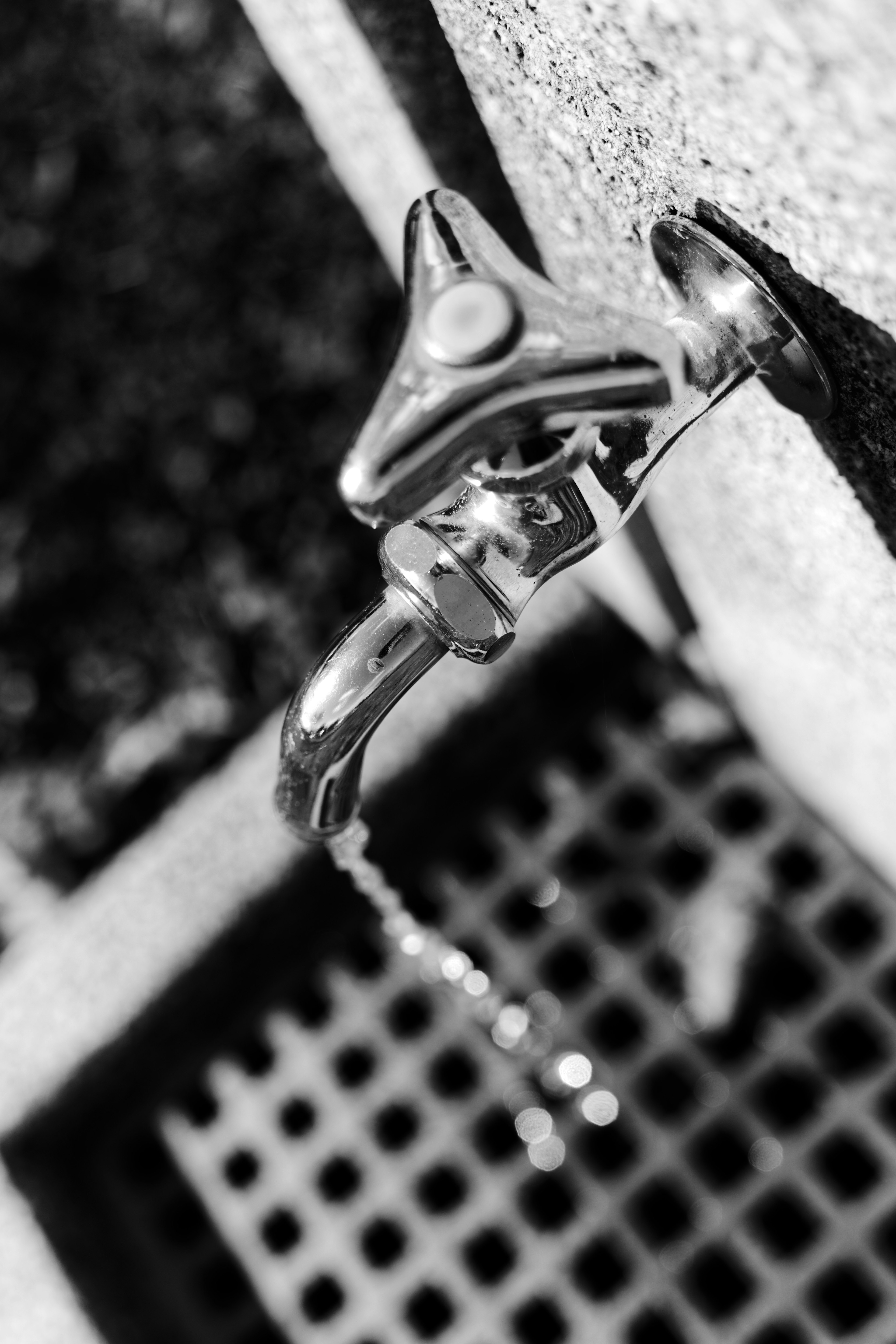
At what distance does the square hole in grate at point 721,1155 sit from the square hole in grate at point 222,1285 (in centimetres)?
36

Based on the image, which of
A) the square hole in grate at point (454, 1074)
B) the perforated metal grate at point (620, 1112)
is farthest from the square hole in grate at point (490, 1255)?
the square hole in grate at point (454, 1074)

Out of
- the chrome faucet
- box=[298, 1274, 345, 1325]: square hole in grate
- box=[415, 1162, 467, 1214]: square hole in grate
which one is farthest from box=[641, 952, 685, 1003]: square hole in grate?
the chrome faucet

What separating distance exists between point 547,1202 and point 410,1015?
0.60 feet

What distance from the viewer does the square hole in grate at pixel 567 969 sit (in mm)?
1019

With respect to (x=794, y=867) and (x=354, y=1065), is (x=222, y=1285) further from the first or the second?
(x=794, y=867)

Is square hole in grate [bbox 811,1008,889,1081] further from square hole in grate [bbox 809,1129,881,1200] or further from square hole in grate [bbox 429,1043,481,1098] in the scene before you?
square hole in grate [bbox 429,1043,481,1098]

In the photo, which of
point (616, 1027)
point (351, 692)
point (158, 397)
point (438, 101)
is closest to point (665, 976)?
point (616, 1027)

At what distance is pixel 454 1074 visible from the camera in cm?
100

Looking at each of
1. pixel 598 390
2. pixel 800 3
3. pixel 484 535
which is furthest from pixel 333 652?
pixel 800 3

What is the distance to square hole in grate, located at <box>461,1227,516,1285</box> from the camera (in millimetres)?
920

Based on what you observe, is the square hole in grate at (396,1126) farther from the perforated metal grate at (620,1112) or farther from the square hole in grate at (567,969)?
the square hole in grate at (567,969)

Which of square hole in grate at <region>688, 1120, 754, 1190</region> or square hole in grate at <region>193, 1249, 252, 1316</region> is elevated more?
square hole in grate at <region>193, 1249, 252, 1316</region>

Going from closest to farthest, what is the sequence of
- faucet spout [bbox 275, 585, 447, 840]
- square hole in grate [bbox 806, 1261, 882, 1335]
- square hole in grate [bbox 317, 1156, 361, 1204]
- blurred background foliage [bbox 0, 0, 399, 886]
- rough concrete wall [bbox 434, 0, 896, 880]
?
rough concrete wall [bbox 434, 0, 896, 880]
faucet spout [bbox 275, 585, 447, 840]
square hole in grate [bbox 806, 1261, 882, 1335]
square hole in grate [bbox 317, 1156, 361, 1204]
blurred background foliage [bbox 0, 0, 399, 886]

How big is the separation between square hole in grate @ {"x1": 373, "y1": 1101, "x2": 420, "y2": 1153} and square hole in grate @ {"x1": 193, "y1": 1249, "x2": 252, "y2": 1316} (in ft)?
0.48
